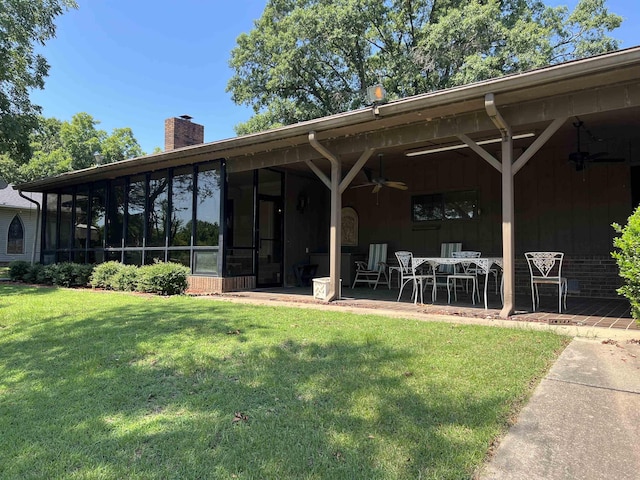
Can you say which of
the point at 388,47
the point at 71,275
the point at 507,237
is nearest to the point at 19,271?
the point at 71,275

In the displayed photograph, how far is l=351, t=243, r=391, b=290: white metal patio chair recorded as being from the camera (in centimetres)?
920

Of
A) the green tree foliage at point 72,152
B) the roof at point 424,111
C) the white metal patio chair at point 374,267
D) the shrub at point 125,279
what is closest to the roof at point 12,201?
the green tree foliage at point 72,152

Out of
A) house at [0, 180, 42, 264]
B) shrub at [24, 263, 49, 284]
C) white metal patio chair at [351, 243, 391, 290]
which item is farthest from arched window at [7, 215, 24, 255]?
white metal patio chair at [351, 243, 391, 290]

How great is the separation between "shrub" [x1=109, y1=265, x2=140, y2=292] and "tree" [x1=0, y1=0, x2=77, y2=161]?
6364mm

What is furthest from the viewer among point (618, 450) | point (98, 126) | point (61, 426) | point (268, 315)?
point (98, 126)

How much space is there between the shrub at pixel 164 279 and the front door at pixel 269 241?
5.53 ft

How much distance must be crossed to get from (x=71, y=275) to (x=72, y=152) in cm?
1727

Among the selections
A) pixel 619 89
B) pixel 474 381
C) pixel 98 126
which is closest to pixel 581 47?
pixel 619 89

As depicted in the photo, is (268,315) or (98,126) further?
(98,126)

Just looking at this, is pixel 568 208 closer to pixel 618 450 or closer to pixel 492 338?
pixel 492 338

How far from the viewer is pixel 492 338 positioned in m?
3.85

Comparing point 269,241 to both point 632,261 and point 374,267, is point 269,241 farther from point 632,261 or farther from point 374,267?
point 632,261

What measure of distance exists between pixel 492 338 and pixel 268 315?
257cm

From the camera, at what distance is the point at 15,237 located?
18.1m
